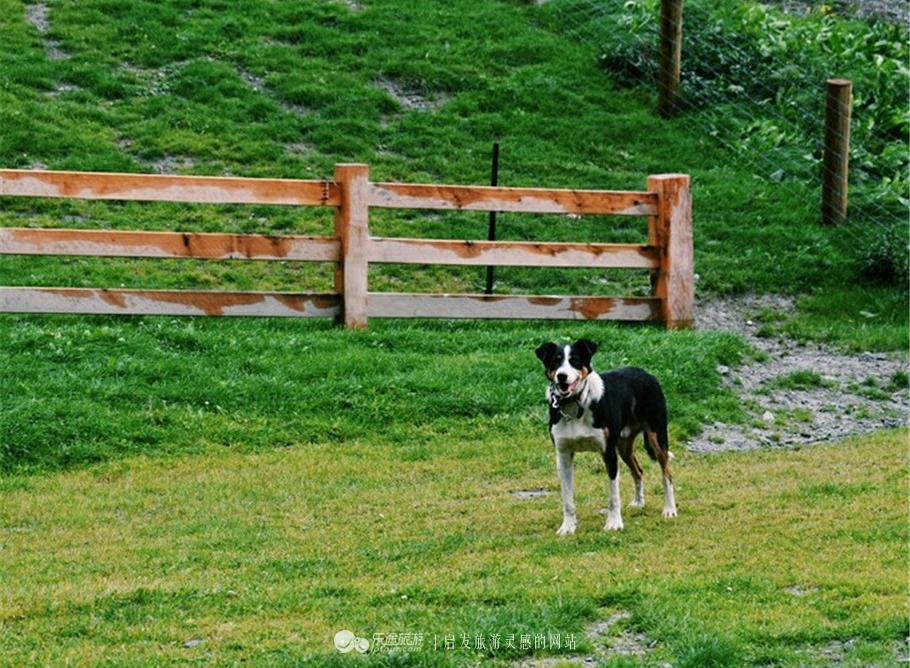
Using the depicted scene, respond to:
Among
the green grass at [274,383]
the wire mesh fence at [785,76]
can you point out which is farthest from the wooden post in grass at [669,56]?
the green grass at [274,383]

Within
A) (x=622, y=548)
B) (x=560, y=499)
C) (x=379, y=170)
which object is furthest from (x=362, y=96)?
(x=622, y=548)

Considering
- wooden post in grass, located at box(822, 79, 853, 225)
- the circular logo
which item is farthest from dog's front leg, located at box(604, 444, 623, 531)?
wooden post in grass, located at box(822, 79, 853, 225)

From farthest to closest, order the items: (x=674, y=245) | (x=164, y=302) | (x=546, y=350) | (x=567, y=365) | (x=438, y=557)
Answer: (x=674, y=245)
(x=164, y=302)
(x=546, y=350)
(x=567, y=365)
(x=438, y=557)

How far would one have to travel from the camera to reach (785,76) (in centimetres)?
2062

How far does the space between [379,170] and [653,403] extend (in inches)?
384

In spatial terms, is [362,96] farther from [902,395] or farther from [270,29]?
[902,395]

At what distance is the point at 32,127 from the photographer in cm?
1859

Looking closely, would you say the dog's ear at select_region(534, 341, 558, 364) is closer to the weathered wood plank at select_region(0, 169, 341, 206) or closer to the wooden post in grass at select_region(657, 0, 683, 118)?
the weathered wood plank at select_region(0, 169, 341, 206)

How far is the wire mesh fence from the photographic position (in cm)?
1881

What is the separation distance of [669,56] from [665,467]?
39.6 ft

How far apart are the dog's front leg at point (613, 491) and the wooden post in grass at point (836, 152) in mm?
9377

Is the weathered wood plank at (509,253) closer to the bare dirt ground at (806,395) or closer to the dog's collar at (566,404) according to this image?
the bare dirt ground at (806,395)

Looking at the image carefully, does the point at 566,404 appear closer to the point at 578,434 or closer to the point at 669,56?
the point at 578,434

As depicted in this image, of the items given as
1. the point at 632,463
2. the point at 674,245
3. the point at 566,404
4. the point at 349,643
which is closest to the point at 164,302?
the point at 674,245
